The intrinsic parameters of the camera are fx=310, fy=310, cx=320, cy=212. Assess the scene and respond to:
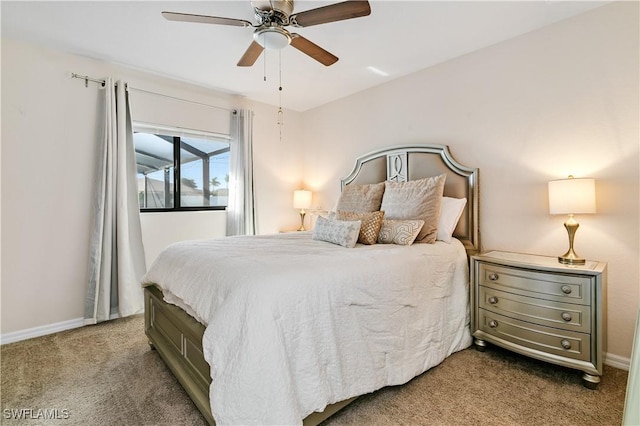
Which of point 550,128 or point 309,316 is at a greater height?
point 550,128

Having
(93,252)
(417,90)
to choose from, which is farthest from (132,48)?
(417,90)

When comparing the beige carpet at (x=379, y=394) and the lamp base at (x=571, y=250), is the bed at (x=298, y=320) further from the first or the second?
the lamp base at (x=571, y=250)

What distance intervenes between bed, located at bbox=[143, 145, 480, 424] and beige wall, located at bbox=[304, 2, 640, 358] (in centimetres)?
64

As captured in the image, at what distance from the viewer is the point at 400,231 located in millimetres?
2447

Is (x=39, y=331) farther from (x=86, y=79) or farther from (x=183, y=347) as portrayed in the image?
(x=86, y=79)

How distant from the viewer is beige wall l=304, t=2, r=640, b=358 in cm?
210

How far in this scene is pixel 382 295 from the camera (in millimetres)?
1811

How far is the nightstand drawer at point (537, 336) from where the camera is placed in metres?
1.90

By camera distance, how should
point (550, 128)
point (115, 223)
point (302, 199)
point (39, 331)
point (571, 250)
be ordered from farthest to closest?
point (302, 199) < point (115, 223) < point (39, 331) < point (550, 128) < point (571, 250)

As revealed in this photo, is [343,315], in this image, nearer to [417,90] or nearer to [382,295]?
[382,295]

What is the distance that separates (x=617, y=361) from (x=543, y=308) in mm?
704

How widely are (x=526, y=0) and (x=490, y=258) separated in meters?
1.80

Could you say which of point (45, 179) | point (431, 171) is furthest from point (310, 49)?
point (45, 179)

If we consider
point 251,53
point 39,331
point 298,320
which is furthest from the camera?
point 39,331
